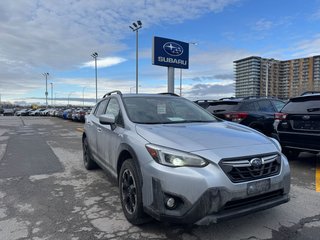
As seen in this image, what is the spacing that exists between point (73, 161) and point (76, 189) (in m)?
2.61

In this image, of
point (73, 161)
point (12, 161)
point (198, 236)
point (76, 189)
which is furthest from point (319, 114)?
point (12, 161)

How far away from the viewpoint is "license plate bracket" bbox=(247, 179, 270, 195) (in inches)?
122

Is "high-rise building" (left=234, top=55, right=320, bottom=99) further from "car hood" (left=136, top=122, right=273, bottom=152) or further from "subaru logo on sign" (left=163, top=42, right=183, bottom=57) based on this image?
"car hood" (left=136, top=122, right=273, bottom=152)

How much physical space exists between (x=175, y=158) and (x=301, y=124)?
→ 14.3ft

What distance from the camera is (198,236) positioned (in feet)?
11.1

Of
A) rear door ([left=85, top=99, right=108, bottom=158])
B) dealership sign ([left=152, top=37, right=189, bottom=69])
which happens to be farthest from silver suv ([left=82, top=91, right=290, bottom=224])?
dealership sign ([left=152, top=37, right=189, bottom=69])

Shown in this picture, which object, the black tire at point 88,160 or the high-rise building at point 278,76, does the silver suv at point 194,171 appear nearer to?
the black tire at point 88,160

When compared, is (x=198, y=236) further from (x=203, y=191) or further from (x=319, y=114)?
(x=319, y=114)

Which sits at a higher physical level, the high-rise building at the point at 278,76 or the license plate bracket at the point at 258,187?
the high-rise building at the point at 278,76

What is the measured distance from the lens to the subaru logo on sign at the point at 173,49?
869 inches

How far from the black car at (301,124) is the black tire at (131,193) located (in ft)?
13.8

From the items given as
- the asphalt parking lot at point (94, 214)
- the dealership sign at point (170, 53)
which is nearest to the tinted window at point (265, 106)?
the asphalt parking lot at point (94, 214)

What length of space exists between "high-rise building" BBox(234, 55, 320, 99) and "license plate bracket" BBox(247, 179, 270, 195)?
39096 mm

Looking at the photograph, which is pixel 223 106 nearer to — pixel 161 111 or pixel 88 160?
pixel 88 160
